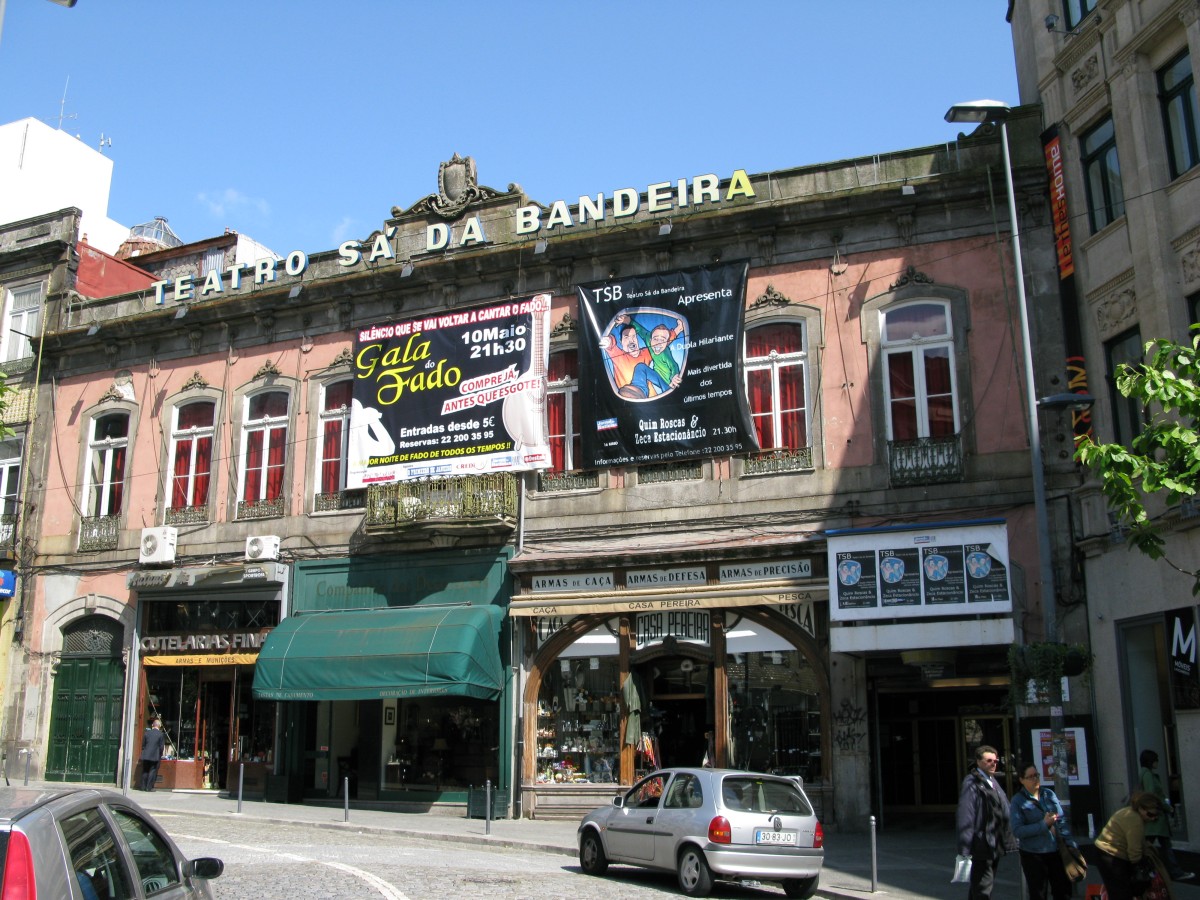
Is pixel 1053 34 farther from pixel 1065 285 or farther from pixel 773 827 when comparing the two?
pixel 773 827

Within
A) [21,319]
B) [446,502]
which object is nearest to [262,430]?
[446,502]

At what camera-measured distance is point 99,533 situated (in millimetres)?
26875

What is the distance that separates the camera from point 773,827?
42.8 feet

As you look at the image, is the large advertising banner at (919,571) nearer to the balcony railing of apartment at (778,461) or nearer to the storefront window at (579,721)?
the balcony railing of apartment at (778,461)

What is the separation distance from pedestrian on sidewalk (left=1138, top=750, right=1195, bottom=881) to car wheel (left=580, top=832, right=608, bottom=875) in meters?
6.32

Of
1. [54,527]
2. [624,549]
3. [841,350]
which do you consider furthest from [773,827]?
[54,527]

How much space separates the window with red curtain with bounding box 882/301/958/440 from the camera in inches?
784

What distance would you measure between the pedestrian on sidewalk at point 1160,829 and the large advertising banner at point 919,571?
390cm

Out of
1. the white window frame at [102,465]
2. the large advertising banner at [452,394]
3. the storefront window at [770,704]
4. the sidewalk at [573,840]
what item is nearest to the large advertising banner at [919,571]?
the storefront window at [770,704]

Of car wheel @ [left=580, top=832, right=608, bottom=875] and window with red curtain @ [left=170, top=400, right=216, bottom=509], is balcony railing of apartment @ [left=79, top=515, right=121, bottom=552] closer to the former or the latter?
window with red curtain @ [left=170, top=400, right=216, bottom=509]

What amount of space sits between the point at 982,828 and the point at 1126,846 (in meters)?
1.57

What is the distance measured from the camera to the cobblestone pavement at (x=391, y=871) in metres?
12.1

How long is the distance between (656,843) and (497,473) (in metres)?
10.1

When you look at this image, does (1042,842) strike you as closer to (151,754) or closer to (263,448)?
(263,448)
